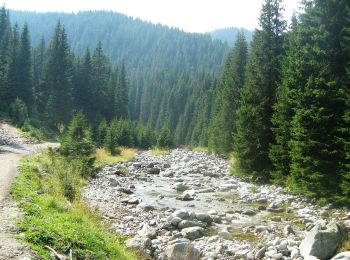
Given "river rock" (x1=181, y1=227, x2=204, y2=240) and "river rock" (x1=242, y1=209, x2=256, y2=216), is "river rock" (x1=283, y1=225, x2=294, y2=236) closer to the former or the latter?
"river rock" (x1=181, y1=227, x2=204, y2=240)

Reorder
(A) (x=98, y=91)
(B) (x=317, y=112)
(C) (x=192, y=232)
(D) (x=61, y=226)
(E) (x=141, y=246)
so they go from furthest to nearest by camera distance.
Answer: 1. (A) (x=98, y=91)
2. (B) (x=317, y=112)
3. (C) (x=192, y=232)
4. (E) (x=141, y=246)
5. (D) (x=61, y=226)

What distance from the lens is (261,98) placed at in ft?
89.8

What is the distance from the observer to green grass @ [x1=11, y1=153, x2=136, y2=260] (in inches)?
349

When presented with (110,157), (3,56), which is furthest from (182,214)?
(3,56)

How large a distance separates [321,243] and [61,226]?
7.53 metres

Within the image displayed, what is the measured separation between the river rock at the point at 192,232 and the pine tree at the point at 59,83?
56.6 metres

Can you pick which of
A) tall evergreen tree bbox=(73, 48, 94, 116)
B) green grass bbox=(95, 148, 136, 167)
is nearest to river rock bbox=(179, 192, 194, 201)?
green grass bbox=(95, 148, 136, 167)

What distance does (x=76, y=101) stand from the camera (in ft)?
249

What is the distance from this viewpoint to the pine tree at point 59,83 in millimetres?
66312

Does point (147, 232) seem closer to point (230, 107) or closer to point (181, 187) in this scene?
point (181, 187)

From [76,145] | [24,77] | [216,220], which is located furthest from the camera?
[24,77]

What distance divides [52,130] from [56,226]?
5760 centimetres

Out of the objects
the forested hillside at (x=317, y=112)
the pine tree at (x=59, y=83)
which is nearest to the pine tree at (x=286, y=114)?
the forested hillside at (x=317, y=112)

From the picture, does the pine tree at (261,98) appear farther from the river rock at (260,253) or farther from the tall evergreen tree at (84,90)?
the tall evergreen tree at (84,90)
